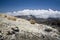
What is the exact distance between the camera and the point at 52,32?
25953 millimetres

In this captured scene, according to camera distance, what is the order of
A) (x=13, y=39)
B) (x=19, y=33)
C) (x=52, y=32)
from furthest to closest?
(x=52, y=32) → (x=19, y=33) → (x=13, y=39)

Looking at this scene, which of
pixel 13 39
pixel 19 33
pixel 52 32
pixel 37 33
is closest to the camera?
pixel 13 39

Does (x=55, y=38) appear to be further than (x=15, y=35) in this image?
Yes

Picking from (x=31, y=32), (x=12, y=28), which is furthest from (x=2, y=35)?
(x=31, y=32)

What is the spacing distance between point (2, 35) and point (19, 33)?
2291 millimetres

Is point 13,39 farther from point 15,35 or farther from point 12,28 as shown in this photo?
point 12,28

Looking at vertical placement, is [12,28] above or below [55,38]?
above

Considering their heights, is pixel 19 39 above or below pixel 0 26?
below

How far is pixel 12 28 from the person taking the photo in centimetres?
2220

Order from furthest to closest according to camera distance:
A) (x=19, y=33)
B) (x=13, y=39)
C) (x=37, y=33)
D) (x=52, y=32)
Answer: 1. (x=52, y=32)
2. (x=37, y=33)
3. (x=19, y=33)
4. (x=13, y=39)

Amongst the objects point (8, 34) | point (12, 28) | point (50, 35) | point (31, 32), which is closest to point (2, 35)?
point (8, 34)

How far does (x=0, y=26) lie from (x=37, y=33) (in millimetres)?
4786

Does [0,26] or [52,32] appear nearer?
[0,26]

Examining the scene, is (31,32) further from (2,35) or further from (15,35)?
(2,35)
